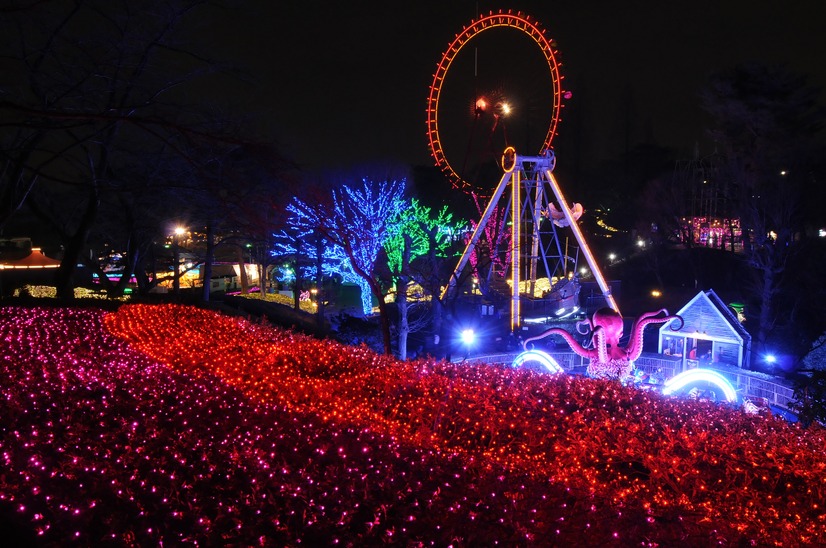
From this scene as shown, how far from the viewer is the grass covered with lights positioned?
367 cm

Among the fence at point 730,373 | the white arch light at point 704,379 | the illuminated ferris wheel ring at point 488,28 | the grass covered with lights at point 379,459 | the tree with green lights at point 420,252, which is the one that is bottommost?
the fence at point 730,373

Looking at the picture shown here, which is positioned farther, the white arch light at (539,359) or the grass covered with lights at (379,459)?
the white arch light at (539,359)

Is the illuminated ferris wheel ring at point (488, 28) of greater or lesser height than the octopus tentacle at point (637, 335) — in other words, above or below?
above

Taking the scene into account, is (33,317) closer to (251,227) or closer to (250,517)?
(251,227)

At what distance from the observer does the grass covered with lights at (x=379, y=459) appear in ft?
12.0

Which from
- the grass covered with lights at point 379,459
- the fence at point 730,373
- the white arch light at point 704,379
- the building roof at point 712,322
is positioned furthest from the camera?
the building roof at point 712,322

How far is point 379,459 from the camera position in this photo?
450 cm

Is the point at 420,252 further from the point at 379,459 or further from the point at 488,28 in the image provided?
the point at 379,459

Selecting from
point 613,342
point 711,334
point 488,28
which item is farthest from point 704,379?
point 488,28

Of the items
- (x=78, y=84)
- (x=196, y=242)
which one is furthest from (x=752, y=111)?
(x=196, y=242)

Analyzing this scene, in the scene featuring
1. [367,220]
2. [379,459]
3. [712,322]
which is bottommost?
[379,459]

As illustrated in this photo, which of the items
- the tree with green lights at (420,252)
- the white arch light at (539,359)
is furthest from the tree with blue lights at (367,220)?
the white arch light at (539,359)

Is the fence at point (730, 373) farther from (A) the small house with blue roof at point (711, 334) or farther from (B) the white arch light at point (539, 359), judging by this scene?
(B) the white arch light at point (539, 359)

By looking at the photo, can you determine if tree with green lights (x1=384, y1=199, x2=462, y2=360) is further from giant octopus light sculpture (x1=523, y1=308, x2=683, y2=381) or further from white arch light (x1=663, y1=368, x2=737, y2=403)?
white arch light (x1=663, y1=368, x2=737, y2=403)
